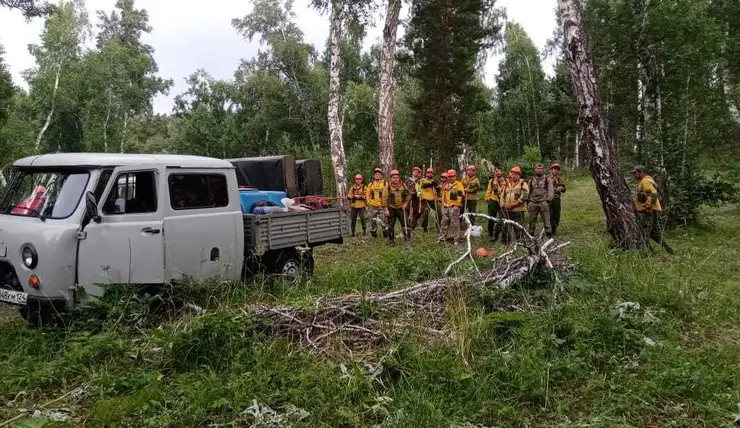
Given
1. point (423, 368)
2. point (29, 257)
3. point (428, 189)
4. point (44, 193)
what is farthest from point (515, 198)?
point (29, 257)

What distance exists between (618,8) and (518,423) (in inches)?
630

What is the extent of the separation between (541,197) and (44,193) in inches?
362

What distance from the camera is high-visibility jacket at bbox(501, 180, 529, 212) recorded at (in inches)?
461

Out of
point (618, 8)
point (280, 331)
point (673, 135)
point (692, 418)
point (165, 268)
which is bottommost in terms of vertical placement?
point (692, 418)

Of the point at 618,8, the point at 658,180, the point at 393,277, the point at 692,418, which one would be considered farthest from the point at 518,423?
Answer: the point at 618,8

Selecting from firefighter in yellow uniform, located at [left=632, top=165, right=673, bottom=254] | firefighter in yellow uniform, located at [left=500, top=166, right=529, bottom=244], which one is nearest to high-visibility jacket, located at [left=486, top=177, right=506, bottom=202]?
firefighter in yellow uniform, located at [left=500, top=166, right=529, bottom=244]

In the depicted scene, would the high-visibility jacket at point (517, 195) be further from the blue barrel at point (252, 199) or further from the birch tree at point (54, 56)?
the birch tree at point (54, 56)

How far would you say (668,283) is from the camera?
6.32 meters

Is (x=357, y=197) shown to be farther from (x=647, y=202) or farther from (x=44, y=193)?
(x=44, y=193)

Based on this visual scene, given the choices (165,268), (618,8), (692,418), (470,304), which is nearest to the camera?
(692,418)

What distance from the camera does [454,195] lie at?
1193 cm

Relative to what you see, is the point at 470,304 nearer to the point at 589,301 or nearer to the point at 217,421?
the point at 589,301

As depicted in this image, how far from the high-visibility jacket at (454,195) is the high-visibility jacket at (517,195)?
0.94 metres

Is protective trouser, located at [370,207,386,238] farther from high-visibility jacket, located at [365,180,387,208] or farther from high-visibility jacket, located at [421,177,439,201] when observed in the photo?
high-visibility jacket, located at [421,177,439,201]
